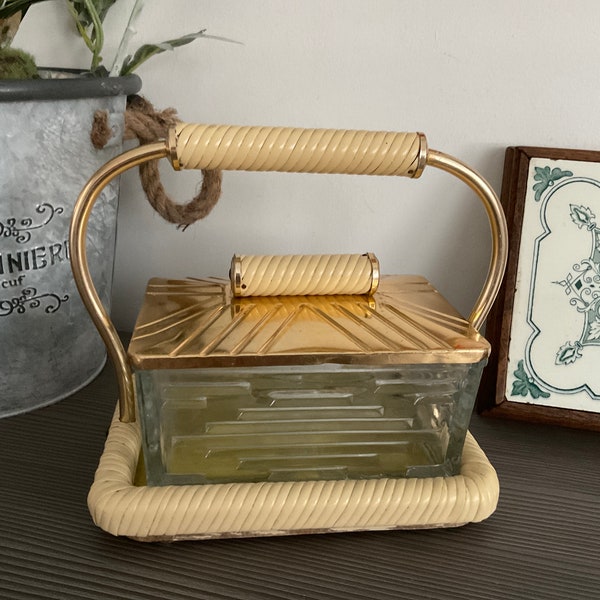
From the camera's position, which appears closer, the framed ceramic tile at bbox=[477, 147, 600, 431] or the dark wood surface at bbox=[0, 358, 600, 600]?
the dark wood surface at bbox=[0, 358, 600, 600]

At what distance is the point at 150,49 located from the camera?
520 millimetres

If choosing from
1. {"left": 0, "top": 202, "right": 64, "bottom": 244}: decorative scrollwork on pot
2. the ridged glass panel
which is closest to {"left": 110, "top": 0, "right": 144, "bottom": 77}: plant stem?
{"left": 0, "top": 202, "right": 64, "bottom": 244}: decorative scrollwork on pot

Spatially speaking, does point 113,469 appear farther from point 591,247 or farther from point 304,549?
point 591,247

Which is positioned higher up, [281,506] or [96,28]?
[96,28]

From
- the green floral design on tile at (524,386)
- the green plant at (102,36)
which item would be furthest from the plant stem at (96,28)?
the green floral design on tile at (524,386)

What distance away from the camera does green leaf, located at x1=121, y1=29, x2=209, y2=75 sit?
1.68 ft

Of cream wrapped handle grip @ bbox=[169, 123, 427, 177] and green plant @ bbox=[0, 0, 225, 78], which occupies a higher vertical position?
green plant @ bbox=[0, 0, 225, 78]

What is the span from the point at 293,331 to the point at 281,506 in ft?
0.35

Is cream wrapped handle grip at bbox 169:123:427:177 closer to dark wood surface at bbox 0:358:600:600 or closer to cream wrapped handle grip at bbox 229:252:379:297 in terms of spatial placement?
cream wrapped handle grip at bbox 229:252:379:297

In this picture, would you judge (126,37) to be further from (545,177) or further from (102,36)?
(545,177)

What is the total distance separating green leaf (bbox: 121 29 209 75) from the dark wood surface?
333 mm

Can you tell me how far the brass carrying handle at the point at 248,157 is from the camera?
0.38 meters

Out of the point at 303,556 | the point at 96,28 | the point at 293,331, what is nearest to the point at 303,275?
the point at 293,331

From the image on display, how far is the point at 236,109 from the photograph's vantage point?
1.91ft
